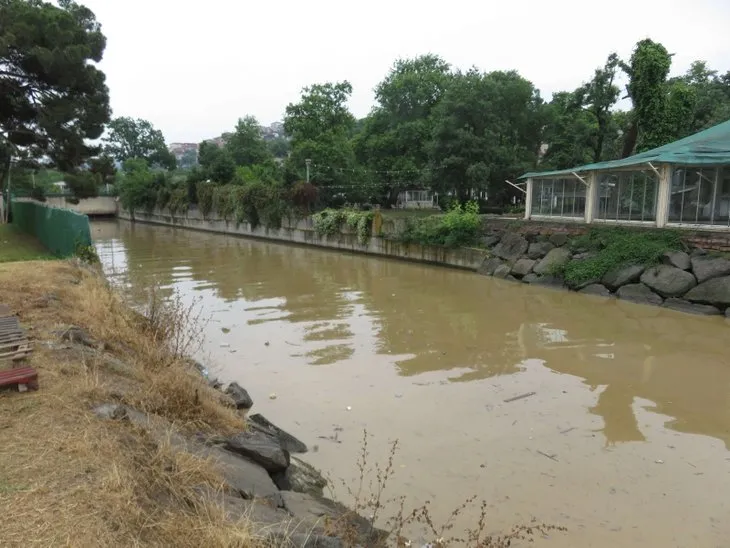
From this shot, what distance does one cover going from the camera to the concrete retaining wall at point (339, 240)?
76.7 feet

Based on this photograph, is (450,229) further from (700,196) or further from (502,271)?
(700,196)

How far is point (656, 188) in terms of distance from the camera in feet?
62.2

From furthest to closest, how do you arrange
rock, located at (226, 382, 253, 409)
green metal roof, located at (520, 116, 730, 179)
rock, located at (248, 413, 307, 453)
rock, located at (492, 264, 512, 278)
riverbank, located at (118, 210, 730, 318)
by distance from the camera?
rock, located at (492, 264, 512, 278) → green metal roof, located at (520, 116, 730, 179) → riverbank, located at (118, 210, 730, 318) → rock, located at (226, 382, 253, 409) → rock, located at (248, 413, 307, 453)

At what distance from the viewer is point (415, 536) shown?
16.5ft

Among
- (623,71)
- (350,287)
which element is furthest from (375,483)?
(623,71)

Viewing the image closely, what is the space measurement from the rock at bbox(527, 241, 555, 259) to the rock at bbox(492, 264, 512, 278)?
3.15ft

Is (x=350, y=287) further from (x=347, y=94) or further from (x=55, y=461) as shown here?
(x=347, y=94)

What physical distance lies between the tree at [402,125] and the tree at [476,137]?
3870 mm

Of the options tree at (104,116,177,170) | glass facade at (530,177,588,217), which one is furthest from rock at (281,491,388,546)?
tree at (104,116,177,170)

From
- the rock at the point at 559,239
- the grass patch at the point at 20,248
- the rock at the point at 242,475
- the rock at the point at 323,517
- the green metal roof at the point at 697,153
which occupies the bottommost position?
the rock at the point at 323,517

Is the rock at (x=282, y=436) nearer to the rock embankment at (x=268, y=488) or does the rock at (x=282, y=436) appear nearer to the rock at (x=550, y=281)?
the rock embankment at (x=268, y=488)

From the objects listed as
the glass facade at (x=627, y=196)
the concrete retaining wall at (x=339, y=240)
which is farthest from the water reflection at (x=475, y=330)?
the glass facade at (x=627, y=196)

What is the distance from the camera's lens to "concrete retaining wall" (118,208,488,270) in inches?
920

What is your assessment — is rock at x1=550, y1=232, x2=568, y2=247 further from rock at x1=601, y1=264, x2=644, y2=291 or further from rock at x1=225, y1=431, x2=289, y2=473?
rock at x1=225, y1=431, x2=289, y2=473
